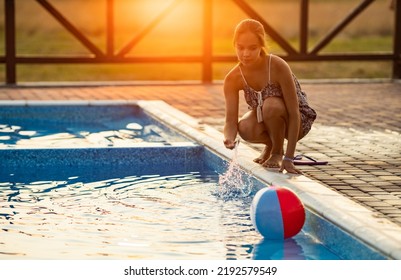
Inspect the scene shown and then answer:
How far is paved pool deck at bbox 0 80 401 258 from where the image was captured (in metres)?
5.90

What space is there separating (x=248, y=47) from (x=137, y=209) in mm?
1143

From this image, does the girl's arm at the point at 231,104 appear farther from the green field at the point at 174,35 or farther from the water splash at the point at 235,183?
the green field at the point at 174,35

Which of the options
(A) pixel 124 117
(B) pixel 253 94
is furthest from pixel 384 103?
(B) pixel 253 94

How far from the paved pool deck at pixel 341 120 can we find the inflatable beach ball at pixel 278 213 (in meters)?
0.40

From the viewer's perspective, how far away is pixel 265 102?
6203 mm

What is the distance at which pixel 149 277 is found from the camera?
15.0 ft

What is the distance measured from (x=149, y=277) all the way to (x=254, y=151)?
258 cm

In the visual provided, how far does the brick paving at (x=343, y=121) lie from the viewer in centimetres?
593

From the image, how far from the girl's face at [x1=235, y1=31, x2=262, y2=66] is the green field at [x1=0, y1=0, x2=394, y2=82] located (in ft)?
45.5

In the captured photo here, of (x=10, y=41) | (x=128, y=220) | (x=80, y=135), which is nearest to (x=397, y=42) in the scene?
(x=10, y=41)

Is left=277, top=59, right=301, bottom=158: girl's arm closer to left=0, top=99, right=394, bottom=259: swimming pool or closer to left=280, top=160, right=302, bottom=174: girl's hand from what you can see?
left=280, top=160, right=302, bottom=174: girl's hand

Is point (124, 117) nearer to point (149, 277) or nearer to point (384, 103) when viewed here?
point (384, 103)

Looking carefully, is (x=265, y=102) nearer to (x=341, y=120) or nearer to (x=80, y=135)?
(x=341, y=120)

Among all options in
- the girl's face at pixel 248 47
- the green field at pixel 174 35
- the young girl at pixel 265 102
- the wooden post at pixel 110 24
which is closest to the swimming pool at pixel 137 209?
the young girl at pixel 265 102
